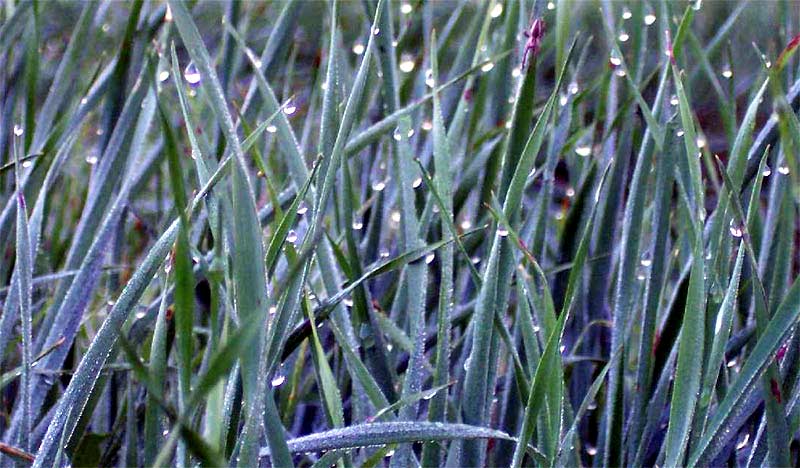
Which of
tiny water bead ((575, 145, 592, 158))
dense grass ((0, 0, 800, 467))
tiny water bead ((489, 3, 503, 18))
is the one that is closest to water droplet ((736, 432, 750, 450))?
dense grass ((0, 0, 800, 467))

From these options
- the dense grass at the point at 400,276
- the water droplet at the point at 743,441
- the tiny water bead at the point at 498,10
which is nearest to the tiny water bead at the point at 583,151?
the dense grass at the point at 400,276

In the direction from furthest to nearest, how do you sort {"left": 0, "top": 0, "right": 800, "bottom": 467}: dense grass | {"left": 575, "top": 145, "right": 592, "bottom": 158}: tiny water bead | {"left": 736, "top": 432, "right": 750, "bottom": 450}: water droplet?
{"left": 575, "top": 145, "right": 592, "bottom": 158}: tiny water bead, {"left": 736, "top": 432, "right": 750, "bottom": 450}: water droplet, {"left": 0, "top": 0, "right": 800, "bottom": 467}: dense grass

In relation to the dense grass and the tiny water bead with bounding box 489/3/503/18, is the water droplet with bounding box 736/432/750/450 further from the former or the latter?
the tiny water bead with bounding box 489/3/503/18

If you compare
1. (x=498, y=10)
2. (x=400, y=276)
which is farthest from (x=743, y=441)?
(x=498, y=10)

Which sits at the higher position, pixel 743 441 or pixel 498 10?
pixel 498 10

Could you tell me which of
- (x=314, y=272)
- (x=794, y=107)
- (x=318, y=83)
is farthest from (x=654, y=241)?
(x=318, y=83)

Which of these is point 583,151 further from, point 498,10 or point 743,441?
point 743,441

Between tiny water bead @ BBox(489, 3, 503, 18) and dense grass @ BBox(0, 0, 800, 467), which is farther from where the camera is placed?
tiny water bead @ BBox(489, 3, 503, 18)

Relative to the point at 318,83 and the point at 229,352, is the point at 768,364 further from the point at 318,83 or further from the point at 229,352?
the point at 318,83

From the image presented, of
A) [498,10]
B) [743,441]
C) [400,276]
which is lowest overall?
[743,441]
